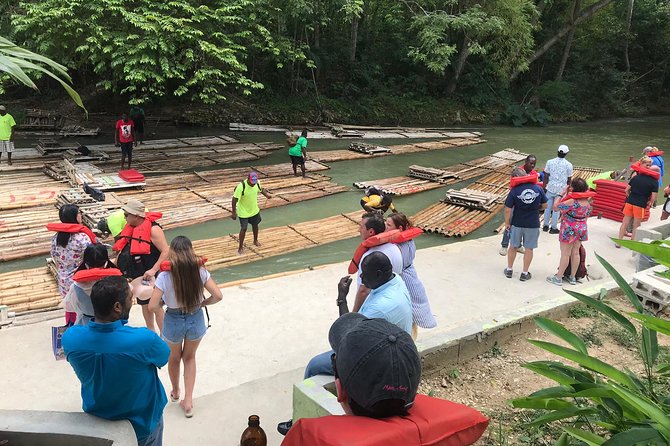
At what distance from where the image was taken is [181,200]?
1100 centimetres

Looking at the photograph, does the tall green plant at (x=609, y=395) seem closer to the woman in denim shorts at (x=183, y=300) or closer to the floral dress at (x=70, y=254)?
the woman in denim shorts at (x=183, y=300)

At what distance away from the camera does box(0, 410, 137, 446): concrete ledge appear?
256cm

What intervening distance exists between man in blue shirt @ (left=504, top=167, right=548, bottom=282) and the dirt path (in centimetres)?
195

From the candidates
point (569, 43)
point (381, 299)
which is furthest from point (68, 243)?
point (569, 43)

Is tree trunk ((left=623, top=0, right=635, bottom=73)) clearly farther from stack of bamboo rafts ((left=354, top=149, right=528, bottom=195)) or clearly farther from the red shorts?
the red shorts

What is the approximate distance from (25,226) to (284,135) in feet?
38.7

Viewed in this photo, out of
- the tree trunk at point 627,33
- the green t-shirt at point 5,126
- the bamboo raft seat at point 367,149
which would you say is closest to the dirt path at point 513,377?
the bamboo raft seat at point 367,149

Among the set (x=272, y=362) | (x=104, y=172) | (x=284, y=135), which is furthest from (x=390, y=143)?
(x=272, y=362)

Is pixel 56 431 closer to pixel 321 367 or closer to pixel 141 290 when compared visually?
pixel 321 367

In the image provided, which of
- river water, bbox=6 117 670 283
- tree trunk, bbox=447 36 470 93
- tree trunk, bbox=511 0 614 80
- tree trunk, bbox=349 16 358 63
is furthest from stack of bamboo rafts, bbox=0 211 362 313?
tree trunk, bbox=511 0 614 80

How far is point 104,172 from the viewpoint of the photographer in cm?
1239

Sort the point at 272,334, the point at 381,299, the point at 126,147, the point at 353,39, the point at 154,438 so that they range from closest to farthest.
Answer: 1. the point at 154,438
2. the point at 381,299
3. the point at 272,334
4. the point at 126,147
5. the point at 353,39

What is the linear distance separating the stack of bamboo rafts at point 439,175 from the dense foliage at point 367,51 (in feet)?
15.8

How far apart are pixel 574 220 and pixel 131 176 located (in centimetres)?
935
